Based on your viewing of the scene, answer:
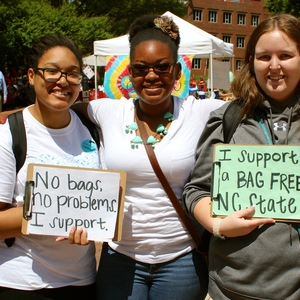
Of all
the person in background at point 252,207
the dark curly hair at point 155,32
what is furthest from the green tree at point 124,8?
the person in background at point 252,207

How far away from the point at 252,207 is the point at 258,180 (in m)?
0.12

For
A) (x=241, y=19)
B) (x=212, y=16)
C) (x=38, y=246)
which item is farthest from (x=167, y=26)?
(x=241, y=19)

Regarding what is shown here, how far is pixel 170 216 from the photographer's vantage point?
2037 millimetres

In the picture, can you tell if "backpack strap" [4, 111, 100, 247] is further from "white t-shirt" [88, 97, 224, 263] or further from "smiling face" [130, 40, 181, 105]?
"smiling face" [130, 40, 181, 105]

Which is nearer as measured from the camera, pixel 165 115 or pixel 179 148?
pixel 179 148

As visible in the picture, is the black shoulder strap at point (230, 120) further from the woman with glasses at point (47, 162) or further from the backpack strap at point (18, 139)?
the backpack strap at point (18, 139)

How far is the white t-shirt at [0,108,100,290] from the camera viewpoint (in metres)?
1.88

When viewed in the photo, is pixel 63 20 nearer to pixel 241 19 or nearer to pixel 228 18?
pixel 228 18

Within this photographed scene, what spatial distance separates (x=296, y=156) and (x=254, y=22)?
60.0m

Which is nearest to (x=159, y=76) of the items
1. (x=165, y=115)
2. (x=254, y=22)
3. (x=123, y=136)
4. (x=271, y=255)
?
(x=165, y=115)

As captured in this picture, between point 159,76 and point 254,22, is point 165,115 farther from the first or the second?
point 254,22

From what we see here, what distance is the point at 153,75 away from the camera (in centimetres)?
205

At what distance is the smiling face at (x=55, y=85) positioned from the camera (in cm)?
200

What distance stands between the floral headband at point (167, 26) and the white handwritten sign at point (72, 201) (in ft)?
2.65
